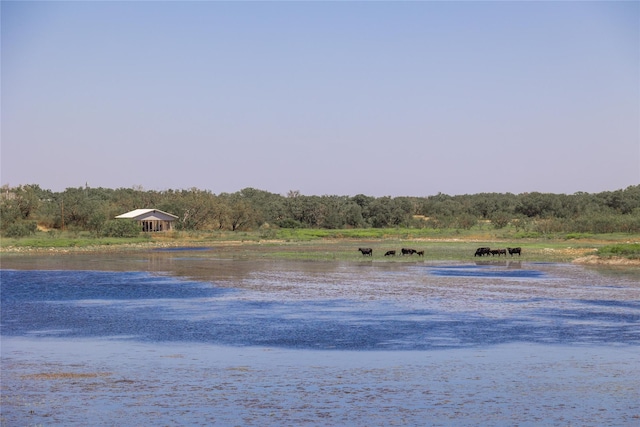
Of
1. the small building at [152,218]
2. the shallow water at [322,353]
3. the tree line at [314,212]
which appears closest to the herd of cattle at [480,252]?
the shallow water at [322,353]

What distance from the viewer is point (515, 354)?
1777 cm

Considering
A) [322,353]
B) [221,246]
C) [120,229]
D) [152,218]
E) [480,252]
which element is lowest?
[322,353]

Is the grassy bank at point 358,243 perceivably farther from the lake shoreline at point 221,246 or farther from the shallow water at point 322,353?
the shallow water at point 322,353

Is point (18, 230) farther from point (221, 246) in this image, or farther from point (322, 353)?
point (322, 353)

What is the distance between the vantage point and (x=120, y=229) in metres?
76.8

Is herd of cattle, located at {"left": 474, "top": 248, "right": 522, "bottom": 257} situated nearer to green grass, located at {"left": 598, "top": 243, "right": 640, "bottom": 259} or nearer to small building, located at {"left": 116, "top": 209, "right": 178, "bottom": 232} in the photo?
green grass, located at {"left": 598, "top": 243, "right": 640, "bottom": 259}

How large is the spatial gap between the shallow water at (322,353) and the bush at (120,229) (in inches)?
1664

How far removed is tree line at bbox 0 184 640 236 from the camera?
77.4 meters

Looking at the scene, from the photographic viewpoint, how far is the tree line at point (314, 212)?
77.4 meters

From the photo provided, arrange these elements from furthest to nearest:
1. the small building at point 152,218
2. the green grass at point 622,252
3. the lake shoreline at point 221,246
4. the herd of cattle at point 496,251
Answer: the small building at point 152,218 → the herd of cattle at point 496,251 → the lake shoreline at point 221,246 → the green grass at point 622,252

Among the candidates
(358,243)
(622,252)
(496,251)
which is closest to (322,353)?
(622,252)

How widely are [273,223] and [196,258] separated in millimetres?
51142

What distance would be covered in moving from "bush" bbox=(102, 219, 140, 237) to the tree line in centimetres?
21

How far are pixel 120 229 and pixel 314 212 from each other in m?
36.0
